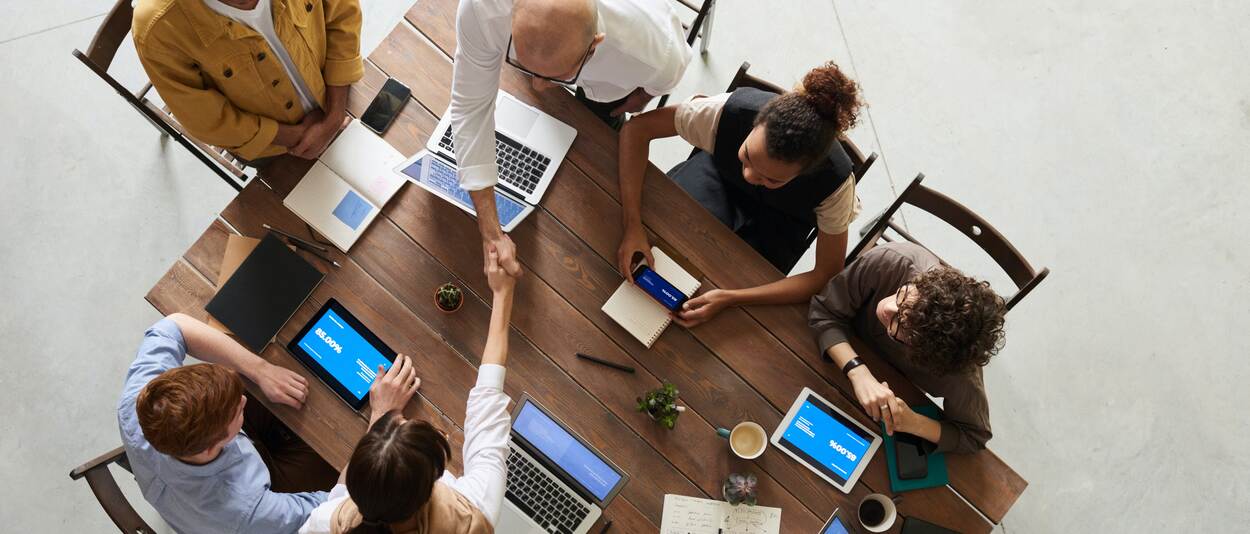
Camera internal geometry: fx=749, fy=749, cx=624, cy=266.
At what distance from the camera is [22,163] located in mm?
3033

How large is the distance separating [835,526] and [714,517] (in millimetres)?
327

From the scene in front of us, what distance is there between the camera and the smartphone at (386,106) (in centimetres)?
216

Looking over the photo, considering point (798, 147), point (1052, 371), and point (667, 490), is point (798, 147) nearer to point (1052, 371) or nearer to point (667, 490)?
point (667, 490)

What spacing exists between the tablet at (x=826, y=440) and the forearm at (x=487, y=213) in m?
0.95

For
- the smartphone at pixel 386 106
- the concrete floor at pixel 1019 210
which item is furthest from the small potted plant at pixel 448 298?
the concrete floor at pixel 1019 210

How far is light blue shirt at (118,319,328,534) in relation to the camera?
5.84 feet

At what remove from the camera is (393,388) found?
195 cm

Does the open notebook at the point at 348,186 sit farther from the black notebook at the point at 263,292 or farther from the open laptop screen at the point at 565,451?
the open laptop screen at the point at 565,451

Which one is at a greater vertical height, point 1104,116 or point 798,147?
point 1104,116

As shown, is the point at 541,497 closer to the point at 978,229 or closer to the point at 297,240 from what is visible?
the point at 297,240

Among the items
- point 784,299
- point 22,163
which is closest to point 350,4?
point 784,299

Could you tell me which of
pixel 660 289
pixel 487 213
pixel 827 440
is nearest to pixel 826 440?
pixel 827 440

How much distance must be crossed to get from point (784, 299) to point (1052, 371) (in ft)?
5.47

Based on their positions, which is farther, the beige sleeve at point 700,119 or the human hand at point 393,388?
the beige sleeve at point 700,119
